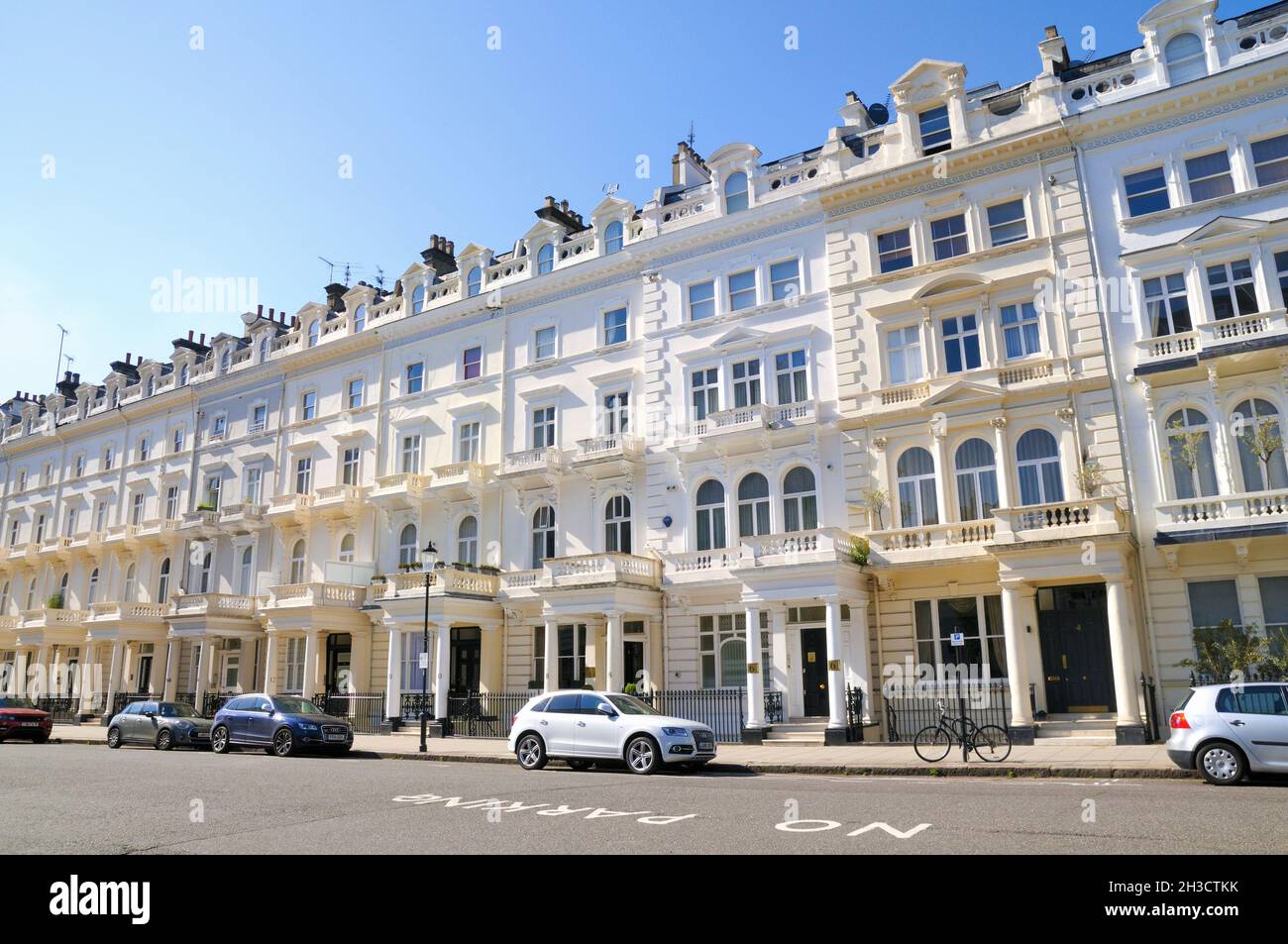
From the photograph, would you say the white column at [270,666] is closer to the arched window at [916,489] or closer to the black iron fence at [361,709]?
the black iron fence at [361,709]

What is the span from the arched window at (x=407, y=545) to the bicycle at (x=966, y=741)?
20.9 m

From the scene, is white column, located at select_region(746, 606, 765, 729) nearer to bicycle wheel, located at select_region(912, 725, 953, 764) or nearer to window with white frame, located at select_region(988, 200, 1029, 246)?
bicycle wheel, located at select_region(912, 725, 953, 764)

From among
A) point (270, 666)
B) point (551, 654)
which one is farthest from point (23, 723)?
point (551, 654)

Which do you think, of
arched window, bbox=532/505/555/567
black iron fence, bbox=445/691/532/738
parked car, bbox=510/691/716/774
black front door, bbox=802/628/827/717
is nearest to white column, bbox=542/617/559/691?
black iron fence, bbox=445/691/532/738

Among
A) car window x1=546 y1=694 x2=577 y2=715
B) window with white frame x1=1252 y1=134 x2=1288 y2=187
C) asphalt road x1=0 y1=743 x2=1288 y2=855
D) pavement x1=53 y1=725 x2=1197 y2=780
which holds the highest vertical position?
window with white frame x1=1252 y1=134 x2=1288 y2=187

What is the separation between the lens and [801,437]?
86.1 feet

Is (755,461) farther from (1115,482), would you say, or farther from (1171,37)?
(1171,37)

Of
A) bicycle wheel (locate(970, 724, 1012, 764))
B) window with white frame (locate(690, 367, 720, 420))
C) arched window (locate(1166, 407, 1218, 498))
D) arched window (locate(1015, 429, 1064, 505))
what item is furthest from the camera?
window with white frame (locate(690, 367, 720, 420))

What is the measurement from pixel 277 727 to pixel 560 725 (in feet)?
29.0

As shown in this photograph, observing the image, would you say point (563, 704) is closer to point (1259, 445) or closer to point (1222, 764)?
point (1222, 764)

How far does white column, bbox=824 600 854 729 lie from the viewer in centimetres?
2238

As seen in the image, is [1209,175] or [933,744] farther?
[1209,175]

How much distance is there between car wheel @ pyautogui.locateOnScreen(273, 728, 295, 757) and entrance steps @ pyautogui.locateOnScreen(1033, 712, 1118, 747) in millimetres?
17669

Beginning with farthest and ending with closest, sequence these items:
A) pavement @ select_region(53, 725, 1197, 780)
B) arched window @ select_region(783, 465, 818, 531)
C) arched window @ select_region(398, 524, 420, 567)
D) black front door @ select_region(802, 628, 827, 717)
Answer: arched window @ select_region(398, 524, 420, 567)
arched window @ select_region(783, 465, 818, 531)
black front door @ select_region(802, 628, 827, 717)
pavement @ select_region(53, 725, 1197, 780)
